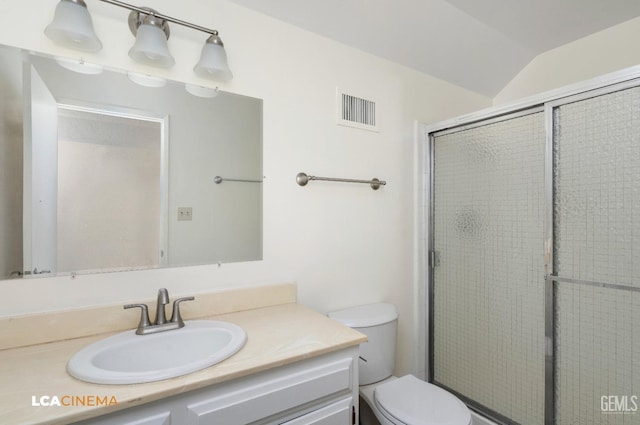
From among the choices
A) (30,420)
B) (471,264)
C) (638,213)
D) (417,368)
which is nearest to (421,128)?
(471,264)

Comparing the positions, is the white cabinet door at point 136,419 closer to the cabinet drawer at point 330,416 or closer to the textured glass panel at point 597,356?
the cabinet drawer at point 330,416

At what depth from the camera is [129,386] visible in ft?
2.48

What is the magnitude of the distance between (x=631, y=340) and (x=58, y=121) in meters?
2.35

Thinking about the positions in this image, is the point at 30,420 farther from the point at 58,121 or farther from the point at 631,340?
the point at 631,340

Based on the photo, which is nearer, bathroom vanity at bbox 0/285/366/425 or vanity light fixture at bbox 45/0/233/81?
bathroom vanity at bbox 0/285/366/425

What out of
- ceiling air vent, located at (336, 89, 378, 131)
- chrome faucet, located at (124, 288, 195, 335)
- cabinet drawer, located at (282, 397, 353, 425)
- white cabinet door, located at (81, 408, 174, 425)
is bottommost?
cabinet drawer, located at (282, 397, 353, 425)

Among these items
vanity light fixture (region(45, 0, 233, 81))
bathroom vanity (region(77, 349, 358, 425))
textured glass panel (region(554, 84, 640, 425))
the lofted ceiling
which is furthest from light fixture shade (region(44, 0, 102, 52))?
textured glass panel (region(554, 84, 640, 425))

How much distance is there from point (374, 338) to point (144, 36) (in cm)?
165

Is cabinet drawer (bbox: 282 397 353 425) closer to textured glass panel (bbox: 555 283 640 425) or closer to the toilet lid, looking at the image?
the toilet lid

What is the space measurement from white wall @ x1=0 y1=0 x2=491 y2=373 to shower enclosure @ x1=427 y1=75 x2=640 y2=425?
0.24m

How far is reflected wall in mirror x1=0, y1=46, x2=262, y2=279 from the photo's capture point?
1025mm

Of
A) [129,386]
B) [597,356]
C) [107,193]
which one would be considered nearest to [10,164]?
[107,193]

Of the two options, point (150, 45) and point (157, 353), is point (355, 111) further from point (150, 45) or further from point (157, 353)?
point (157, 353)

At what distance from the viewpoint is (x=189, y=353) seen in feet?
3.58
